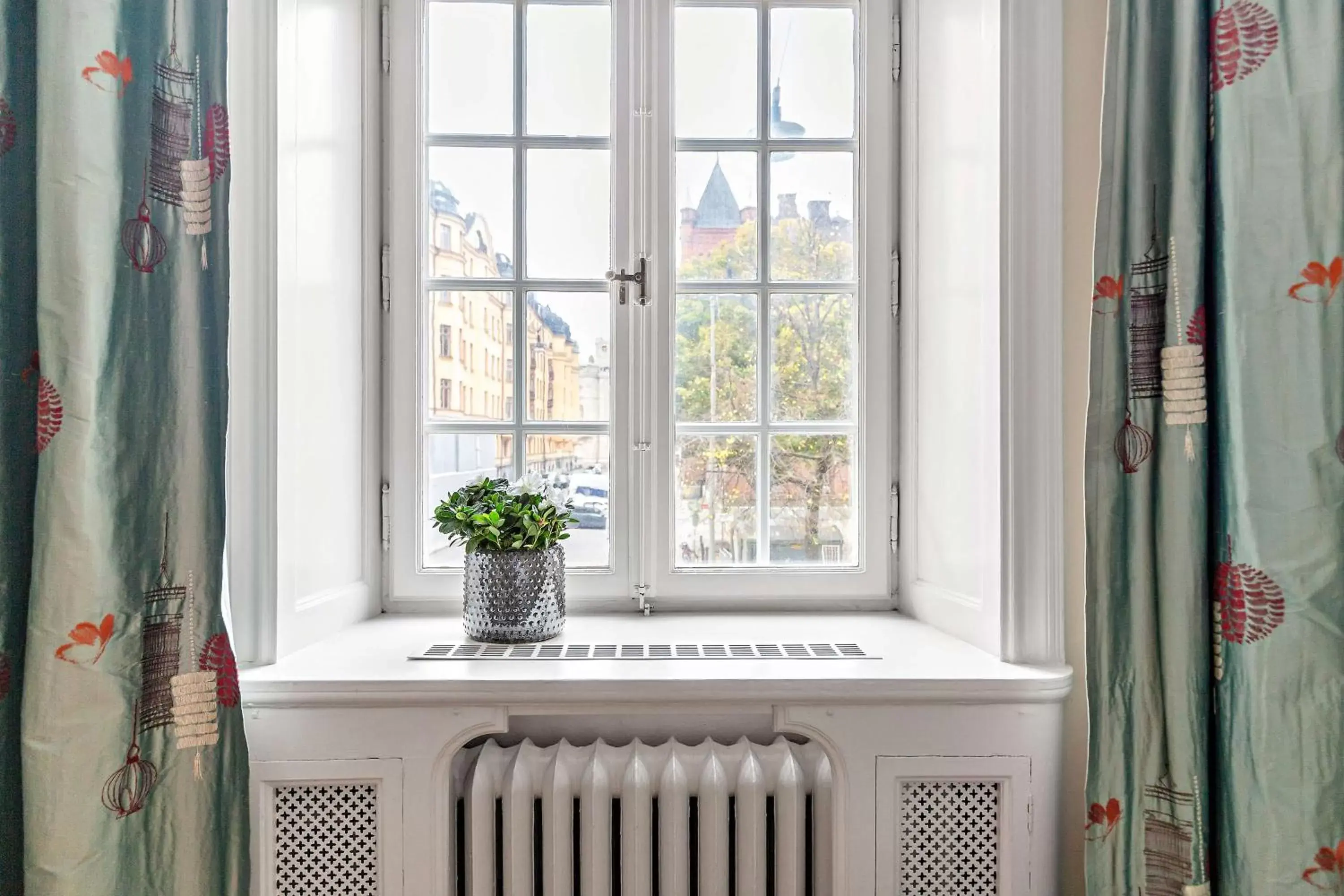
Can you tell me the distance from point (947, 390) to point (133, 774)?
1.32 meters

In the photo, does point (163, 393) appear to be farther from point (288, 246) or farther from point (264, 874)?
point (264, 874)

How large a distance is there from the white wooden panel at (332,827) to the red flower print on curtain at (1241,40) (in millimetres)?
1446

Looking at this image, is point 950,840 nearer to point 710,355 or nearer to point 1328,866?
point 1328,866

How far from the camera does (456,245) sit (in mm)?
1446

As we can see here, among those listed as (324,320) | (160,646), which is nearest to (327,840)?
(160,646)

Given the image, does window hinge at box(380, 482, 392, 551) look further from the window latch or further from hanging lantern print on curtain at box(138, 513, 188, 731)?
the window latch

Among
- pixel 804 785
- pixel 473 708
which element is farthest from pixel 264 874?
pixel 804 785

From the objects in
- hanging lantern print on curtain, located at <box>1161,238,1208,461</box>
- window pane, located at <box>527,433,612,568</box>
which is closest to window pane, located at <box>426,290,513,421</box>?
window pane, located at <box>527,433,612,568</box>

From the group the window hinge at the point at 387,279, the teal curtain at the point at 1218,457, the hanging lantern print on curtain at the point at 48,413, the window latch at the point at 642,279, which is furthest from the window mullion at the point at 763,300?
the hanging lantern print on curtain at the point at 48,413

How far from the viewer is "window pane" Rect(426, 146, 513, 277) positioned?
145 centimetres

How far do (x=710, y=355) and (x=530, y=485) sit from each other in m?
0.43

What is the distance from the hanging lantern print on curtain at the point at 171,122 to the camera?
3.14ft

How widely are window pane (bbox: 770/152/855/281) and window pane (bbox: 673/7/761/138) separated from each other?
12cm

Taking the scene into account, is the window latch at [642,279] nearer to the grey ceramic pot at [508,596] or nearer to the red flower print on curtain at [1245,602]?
the grey ceramic pot at [508,596]
